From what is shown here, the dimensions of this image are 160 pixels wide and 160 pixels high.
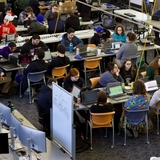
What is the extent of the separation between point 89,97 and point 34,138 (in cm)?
220

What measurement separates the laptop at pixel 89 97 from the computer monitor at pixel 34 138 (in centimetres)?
203

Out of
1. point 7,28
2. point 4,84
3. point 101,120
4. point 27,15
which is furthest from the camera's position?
point 27,15

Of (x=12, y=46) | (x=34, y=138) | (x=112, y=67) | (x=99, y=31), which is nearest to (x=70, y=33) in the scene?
(x=99, y=31)

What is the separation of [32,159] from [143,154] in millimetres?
2324

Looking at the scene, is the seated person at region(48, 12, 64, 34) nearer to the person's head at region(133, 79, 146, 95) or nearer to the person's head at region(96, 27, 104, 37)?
the person's head at region(96, 27, 104, 37)

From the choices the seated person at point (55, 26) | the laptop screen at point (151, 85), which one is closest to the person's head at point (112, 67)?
the laptop screen at point (151, 85)

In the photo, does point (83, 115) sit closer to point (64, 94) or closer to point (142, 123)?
point (142, 123)

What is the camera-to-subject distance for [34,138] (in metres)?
5.86

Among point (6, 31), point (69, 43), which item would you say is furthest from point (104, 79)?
point (6, 31)

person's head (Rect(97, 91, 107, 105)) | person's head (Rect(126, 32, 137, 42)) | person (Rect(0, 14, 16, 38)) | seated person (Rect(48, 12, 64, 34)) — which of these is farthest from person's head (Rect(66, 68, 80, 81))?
seated person (Rect(48, 12, 64, 34))

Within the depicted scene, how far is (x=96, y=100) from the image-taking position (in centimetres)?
791

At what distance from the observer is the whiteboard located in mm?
5980

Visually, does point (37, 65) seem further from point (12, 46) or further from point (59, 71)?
point (12, 46)

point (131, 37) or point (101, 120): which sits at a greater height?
point (131, 37)
